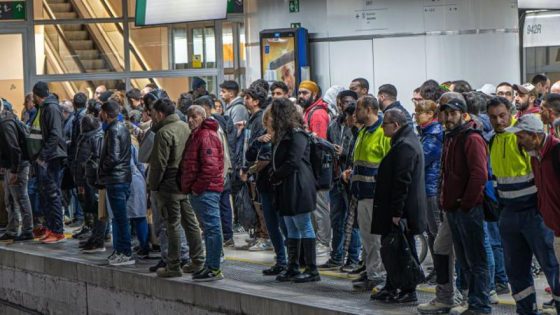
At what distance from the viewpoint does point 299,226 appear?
473 inches

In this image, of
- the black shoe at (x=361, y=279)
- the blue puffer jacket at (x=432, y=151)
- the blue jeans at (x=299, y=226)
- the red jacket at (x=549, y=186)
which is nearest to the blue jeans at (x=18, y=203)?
the blue jeans at (x=299, y=226)

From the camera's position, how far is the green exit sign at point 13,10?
24.8m

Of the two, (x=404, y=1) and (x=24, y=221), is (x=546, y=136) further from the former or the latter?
(x=24, y=221)

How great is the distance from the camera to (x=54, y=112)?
15.9 metres

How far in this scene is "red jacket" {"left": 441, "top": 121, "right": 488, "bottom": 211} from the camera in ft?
32.4

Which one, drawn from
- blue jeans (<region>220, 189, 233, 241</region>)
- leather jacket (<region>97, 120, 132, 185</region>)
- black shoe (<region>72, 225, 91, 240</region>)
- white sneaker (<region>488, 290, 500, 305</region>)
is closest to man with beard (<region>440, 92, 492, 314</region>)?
white sneaker (<region>488, 290, 500, 305</region>)

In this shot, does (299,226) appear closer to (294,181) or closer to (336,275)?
(294,181)

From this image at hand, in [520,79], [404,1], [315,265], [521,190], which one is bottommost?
[315,265]

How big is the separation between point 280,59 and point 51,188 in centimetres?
392

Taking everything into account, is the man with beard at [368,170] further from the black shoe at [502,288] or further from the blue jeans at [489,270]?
the black shoe at [502,288]

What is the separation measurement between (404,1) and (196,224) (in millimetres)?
5577

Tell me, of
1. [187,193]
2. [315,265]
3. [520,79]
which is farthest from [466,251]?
[520,79]

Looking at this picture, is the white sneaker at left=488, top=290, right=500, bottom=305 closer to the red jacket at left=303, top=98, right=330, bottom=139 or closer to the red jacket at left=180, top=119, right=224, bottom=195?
the red jacket at left=180, top=119, right=224, bottom=195

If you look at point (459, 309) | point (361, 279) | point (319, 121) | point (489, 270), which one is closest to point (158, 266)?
point (319, 121)
